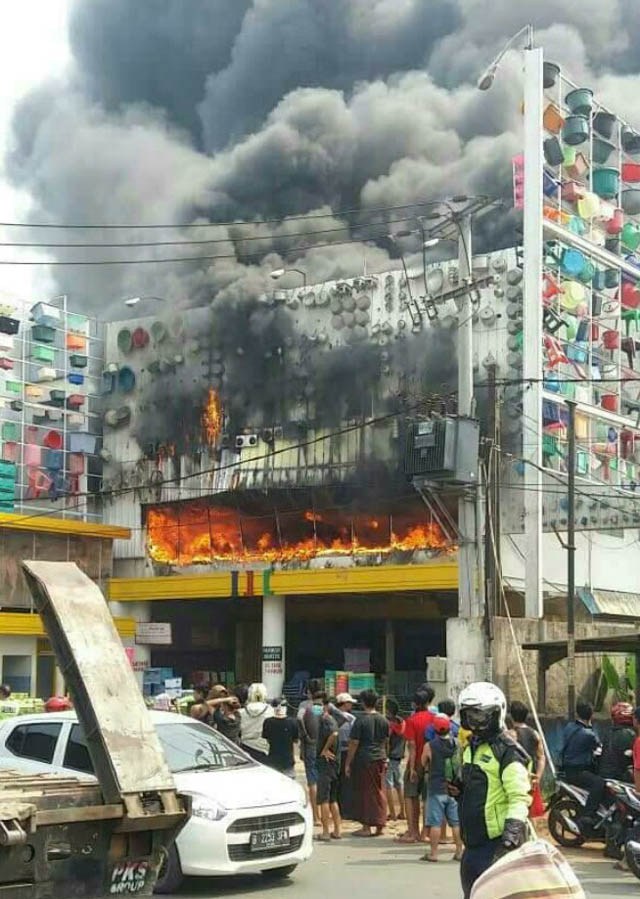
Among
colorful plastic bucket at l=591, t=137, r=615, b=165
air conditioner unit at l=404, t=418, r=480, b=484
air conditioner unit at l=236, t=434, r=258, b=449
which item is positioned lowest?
air conditioner unit at l=404, t=418, r=480, b=484

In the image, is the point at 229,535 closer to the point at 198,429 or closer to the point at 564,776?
the point at 198,429

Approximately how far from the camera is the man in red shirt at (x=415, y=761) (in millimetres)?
12727

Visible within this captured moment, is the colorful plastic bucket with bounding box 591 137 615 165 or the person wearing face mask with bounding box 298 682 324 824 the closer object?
the person wearing face mask with bounding box 298 682 324 824

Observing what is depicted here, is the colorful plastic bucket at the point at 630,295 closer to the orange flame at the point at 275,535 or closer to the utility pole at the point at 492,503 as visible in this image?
the orange flame at the point at 275,535

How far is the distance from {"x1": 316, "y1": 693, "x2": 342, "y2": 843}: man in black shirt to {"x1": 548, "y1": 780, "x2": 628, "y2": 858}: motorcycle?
2.26 metres

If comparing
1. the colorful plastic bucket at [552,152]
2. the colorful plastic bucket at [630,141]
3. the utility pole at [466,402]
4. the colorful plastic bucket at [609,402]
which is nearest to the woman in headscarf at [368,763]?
the utility pole at [466,402]

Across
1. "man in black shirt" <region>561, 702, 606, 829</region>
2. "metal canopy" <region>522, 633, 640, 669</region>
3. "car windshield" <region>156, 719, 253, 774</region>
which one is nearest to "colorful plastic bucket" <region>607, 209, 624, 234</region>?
"metal canopy" <region>522, 633, 640, 669</region>

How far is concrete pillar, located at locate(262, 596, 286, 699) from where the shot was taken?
35406 mm

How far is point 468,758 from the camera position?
671 centimetres

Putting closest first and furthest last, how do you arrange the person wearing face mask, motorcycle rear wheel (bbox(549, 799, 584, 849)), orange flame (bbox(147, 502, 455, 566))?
1. motorcycle rear wheel (bbox(549, 799, 584, 849))
2. the person wearing face mask
3. orange flame (bbox(147, 502, 455, 566))

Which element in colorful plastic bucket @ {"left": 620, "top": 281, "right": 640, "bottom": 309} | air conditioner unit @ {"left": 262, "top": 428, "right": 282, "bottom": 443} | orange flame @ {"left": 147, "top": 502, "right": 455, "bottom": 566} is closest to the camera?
orange flame @ {"left": 147, "top": 502, "right": 455, "bottom": 566}

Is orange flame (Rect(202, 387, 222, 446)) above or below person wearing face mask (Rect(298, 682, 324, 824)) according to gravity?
→ above

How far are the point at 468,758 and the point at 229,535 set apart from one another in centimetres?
3341

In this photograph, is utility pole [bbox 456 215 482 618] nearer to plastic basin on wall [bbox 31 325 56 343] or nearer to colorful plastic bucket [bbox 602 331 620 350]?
colorful plastic bucket [bbox 602 331 620 350]
